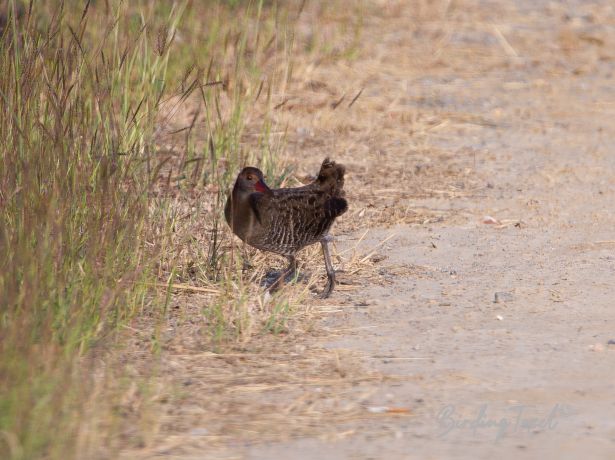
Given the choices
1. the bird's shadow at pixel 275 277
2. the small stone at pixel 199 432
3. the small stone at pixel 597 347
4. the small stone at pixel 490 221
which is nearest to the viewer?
the small stone at pixel 199 432

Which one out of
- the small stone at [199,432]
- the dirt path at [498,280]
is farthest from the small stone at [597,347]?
the small stone at [199,432]

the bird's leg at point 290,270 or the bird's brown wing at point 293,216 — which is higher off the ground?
the bird's brown wing at point 293,216

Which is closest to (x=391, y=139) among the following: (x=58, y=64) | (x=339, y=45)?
(x=339, y=45)

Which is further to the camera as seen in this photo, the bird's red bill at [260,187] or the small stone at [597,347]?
the bird's red bill at [260,187]

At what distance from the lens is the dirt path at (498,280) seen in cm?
421

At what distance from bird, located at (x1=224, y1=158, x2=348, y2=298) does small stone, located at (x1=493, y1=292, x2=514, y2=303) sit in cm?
78

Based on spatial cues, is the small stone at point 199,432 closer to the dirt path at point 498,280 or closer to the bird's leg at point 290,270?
the dirt path at point 498,280

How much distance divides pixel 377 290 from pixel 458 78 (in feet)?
18.3

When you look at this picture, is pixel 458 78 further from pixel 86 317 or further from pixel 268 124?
pixel 86 317

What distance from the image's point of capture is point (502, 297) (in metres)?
5.78

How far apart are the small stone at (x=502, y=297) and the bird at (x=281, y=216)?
2.56 ft

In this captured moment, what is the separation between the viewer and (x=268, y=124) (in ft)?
24.6

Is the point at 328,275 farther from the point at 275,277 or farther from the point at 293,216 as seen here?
the point at 275,277

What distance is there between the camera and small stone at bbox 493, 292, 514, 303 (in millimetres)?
5738
